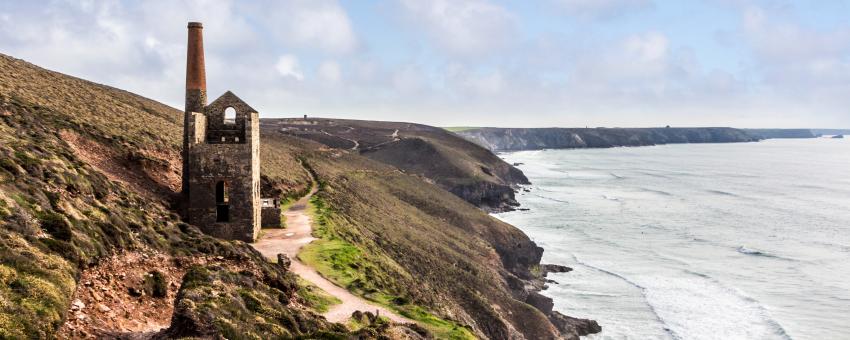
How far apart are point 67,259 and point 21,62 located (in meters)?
40.0

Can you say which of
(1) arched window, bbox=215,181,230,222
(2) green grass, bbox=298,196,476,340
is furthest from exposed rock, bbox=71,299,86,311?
(1) arched window, bbox=215,181,230,222

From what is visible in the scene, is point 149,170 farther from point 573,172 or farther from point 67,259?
point 573,172

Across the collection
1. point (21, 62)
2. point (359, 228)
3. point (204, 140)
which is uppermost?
point (21, 62)

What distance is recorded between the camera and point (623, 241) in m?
65.0

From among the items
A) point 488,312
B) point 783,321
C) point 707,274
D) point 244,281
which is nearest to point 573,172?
point 707,274

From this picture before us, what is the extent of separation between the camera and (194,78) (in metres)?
30.7

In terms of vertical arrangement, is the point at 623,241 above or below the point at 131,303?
below

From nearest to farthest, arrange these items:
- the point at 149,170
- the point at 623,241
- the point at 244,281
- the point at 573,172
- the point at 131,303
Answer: the point at 131,303
the point at 244,281
the point at 149,170
the point at 623,241
the point at 573,172

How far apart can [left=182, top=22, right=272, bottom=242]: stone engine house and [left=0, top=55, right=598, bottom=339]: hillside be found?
6.48 feet

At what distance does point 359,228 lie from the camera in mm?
42219

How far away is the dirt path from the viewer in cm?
2330

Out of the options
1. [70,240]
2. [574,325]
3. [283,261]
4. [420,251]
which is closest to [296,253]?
[283,261]

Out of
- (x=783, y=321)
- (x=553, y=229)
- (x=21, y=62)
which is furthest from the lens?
(x=553, y=229)

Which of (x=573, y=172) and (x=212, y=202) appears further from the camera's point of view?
(x=573, y=172)
